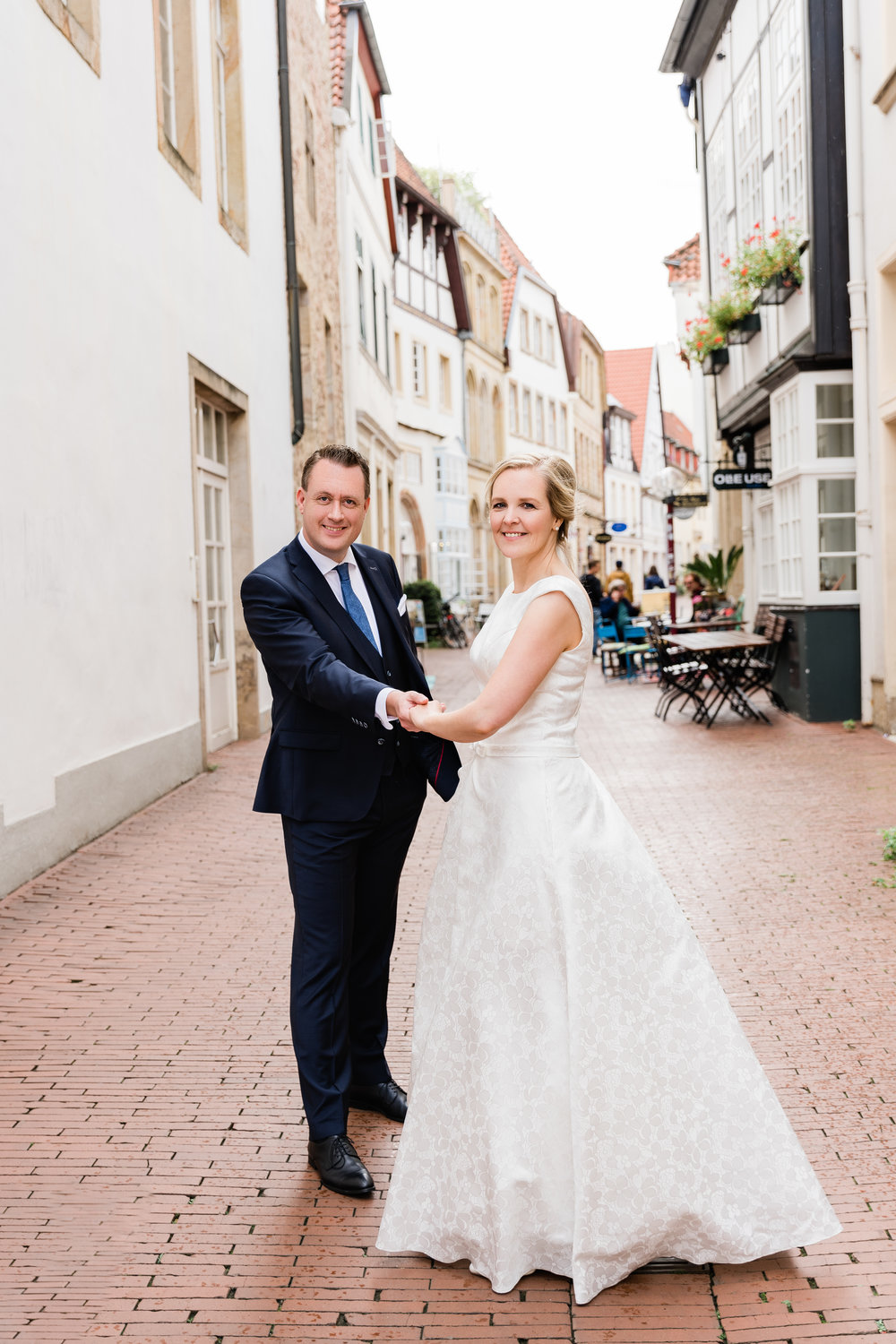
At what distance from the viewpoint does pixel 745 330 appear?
14.6 metres

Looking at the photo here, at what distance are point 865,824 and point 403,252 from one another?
92.6 feet

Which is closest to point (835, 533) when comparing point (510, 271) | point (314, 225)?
point (314, 225)

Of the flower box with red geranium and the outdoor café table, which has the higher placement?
the flower box with red geranium

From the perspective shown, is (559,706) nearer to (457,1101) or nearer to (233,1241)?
(457,1101)

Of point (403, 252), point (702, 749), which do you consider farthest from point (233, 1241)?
point (403, 252)

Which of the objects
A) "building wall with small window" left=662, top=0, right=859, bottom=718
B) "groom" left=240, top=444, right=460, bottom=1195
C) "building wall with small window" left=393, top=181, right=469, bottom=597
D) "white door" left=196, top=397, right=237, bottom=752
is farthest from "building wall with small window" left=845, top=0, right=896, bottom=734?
"building wall with small window" left=393, top=181, right=469, bottom=597

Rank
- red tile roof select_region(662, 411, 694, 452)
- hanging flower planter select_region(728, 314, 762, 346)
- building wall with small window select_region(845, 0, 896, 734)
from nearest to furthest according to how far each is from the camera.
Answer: building wall with small window select_region(845, 0, 896, 734) → hanging flower planter select_region(728, 314, 762, 346) → red tile roof select_region(662, 411, 694, 452)

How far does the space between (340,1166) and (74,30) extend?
22.3ft

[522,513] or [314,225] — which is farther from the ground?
[314,225]

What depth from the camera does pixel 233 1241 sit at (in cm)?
296

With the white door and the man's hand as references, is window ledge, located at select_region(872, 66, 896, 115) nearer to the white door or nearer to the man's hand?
the white door

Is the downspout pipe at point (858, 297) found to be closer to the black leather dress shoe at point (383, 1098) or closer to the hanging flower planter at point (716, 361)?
the hanging flower planter at point (716, 361)

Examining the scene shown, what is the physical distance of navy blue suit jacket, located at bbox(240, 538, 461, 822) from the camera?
3248 millimetres

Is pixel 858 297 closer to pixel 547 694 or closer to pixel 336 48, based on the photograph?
pixel 547 694
